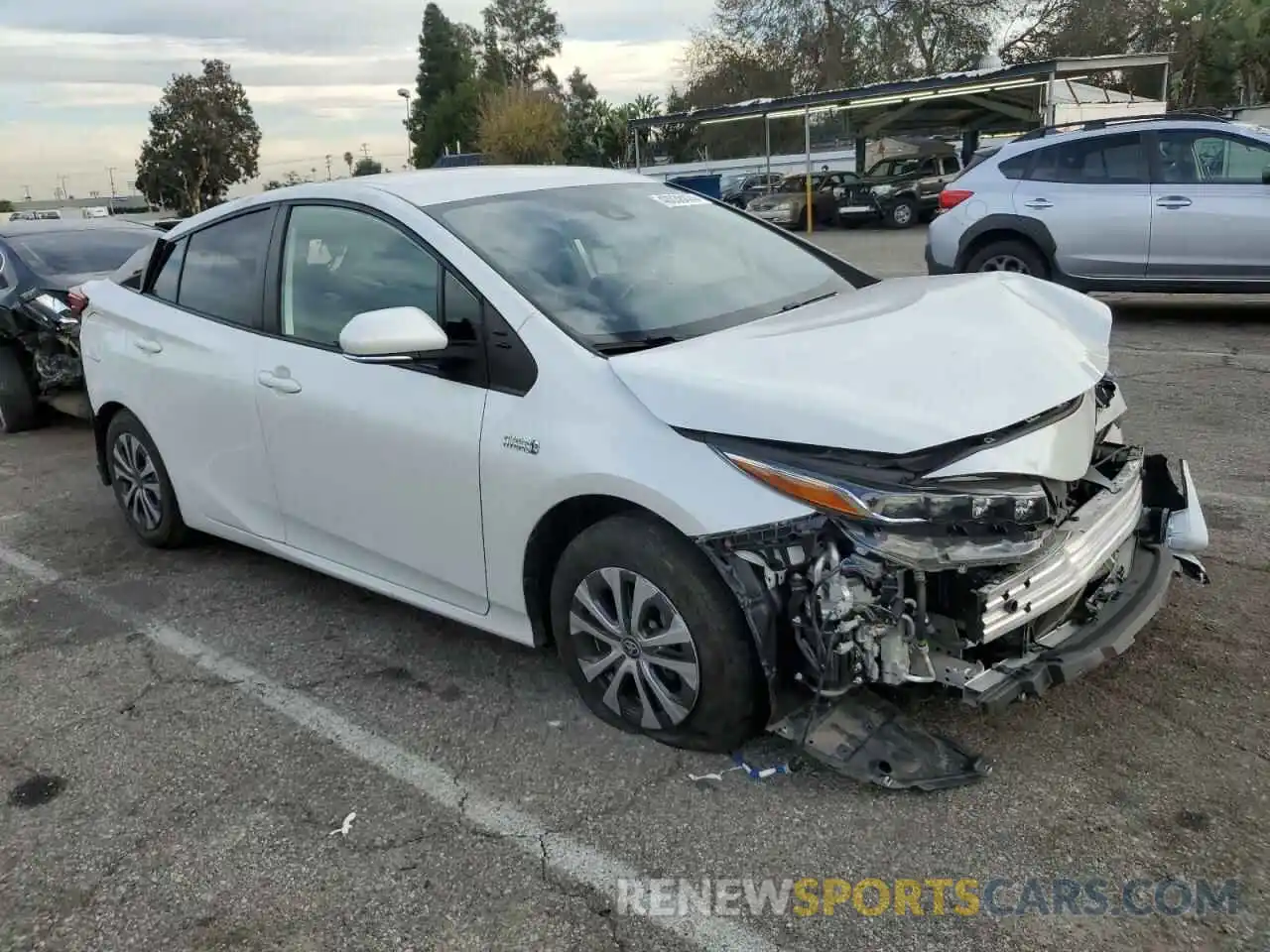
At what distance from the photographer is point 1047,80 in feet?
79.8

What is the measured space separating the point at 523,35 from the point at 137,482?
9118 cm

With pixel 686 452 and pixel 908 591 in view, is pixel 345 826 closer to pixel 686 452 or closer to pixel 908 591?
pixel 686 452

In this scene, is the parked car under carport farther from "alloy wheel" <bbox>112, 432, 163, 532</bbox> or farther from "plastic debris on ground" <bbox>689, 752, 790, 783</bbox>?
"plastic debris on ground" <bbox>689, 752, 790, 783</bbox>

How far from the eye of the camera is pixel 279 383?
3.93 meters

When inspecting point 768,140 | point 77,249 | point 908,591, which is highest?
point 768,140

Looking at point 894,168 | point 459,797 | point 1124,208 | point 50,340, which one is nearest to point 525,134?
point 894,168

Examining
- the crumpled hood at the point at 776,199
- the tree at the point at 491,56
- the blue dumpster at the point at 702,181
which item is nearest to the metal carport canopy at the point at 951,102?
the blue dumpster at the point at 702,181

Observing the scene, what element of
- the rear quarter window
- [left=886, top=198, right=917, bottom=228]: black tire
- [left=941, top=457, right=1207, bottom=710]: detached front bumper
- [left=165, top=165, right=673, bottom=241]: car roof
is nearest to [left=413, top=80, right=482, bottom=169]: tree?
[left=886, top=198, right=917, bottom=228]: black tire

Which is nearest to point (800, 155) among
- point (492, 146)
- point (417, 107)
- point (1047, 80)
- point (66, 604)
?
point (1047, 80)

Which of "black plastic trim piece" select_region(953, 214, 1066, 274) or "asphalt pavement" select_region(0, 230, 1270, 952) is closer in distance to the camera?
"asphalt pavement" select_region(0, 230, 1270, 952)

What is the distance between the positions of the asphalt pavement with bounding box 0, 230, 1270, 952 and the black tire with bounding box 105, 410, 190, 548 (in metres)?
0.70

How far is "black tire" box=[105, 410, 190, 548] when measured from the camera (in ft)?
16.0

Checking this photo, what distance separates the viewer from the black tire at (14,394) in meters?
8.03

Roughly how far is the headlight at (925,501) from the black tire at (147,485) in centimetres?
329
